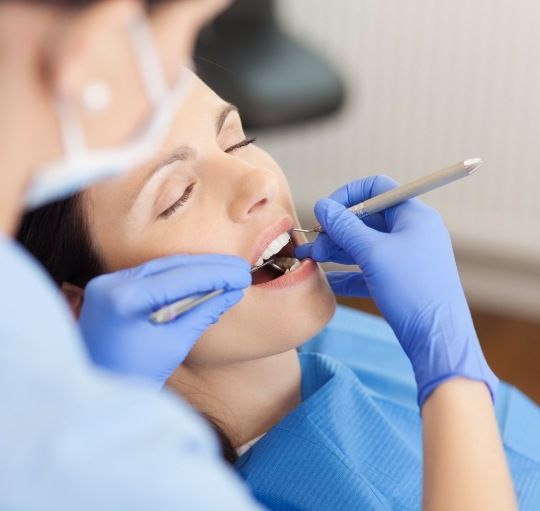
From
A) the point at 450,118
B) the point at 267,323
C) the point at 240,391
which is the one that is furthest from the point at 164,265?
the point at 450,118

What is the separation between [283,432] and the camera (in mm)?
1436

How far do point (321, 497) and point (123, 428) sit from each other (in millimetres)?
664

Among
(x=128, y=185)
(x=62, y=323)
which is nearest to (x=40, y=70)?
(x=62, y=323)

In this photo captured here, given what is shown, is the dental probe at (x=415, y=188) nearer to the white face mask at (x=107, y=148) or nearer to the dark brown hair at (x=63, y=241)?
the dark brown hair at (x=63, y=241)

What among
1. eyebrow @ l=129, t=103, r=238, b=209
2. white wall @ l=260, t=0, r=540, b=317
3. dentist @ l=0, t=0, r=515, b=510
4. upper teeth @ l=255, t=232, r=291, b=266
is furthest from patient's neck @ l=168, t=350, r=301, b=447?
white wall @ l=260, t=0, r=540, b=317

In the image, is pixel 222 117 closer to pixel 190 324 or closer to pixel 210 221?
pixel 210 221

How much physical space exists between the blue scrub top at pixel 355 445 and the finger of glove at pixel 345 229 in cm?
24

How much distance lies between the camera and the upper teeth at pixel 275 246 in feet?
4.60

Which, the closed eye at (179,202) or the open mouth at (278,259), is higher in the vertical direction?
the closed eye at (179,202)

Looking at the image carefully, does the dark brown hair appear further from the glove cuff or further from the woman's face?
the glove cuff

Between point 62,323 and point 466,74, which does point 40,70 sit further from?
point 466,74

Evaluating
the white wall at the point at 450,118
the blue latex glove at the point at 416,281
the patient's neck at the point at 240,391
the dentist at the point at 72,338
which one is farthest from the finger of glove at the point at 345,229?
the white wall at the point at 450,118

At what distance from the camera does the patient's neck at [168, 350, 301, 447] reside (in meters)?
1.46

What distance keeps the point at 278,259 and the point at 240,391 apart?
196 millimetres
